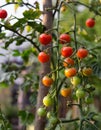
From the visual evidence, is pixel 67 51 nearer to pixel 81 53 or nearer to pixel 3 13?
pixel 81 53

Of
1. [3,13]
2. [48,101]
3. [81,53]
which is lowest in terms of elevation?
[48,101]

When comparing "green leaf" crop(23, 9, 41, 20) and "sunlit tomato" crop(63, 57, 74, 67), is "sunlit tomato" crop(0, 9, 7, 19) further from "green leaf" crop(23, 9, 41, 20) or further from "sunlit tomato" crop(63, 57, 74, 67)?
"sunlit tomato" crop(63, 57, 74, 67)

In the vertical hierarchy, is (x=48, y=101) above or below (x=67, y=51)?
below

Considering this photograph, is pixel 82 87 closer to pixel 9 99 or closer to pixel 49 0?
pixel 49 0

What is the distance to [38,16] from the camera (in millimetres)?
1018

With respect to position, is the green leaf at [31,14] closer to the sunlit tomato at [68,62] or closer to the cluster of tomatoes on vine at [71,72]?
the cluster of tomatoes on vine at [71,72]

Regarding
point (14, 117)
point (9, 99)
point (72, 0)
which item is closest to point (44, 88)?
point (72, 0)

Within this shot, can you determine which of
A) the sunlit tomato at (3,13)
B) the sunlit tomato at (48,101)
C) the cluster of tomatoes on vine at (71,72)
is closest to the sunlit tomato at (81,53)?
the cluster of tomatoes on vine at (71,72)

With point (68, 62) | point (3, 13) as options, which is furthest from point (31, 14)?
point (68, 62)

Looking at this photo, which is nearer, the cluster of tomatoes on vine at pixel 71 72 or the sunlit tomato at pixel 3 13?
the cluster of tomatoes on vine at pixel 71 72

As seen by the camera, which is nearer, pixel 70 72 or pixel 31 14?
pixel 70 72

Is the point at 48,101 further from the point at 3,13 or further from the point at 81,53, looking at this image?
the point at 3,13

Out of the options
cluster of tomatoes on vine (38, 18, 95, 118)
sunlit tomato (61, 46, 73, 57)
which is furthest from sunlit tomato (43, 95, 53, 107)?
sunlit tomato (61, 46, 73, 57)

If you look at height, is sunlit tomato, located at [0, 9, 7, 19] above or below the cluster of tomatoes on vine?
above
